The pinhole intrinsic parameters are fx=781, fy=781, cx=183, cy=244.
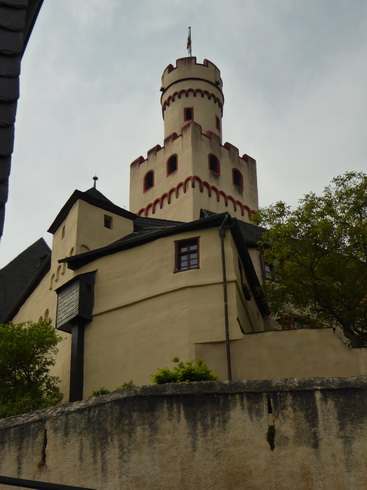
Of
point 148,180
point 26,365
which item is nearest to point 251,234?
point 26,365

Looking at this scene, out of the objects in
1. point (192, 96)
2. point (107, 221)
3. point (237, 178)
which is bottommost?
point (107, 221)

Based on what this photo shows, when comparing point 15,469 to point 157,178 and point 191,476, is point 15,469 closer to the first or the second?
point 191,476

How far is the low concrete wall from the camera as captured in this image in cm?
1402

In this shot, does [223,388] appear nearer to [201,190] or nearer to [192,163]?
[201,190]

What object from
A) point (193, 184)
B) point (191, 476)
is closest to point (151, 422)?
point (191, 476)

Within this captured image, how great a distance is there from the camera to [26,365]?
24.0m

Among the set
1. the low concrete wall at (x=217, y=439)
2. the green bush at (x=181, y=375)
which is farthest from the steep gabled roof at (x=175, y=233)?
the low concrete wall at (x=217, y=439)

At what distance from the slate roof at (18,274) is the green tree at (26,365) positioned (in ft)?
37.4

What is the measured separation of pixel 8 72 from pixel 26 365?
18505 millimetres

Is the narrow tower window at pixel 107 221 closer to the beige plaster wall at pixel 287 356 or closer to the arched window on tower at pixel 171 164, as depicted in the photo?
the beige plaster wall at pixel 287 356

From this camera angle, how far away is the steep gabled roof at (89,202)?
29.2 metres

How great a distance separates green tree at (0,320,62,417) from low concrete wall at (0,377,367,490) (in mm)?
7783

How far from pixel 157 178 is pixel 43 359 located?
24.3 m

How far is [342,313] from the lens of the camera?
25.2m
